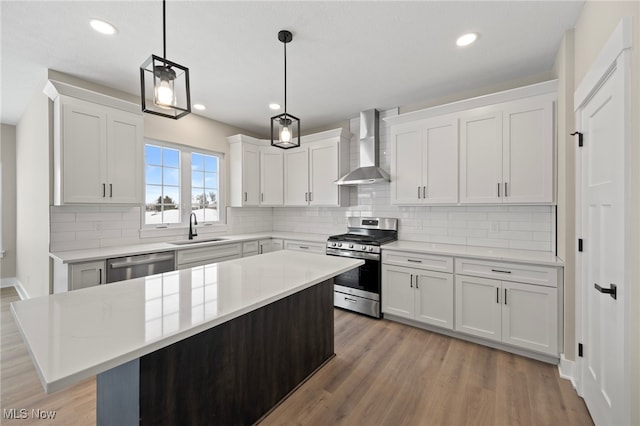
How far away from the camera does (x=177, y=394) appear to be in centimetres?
137

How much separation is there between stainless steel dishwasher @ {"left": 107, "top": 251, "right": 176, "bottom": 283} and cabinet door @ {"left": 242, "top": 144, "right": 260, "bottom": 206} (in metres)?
1.58

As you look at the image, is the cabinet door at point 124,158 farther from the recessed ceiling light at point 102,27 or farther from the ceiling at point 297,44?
the recessed ceiling light at point 102,27

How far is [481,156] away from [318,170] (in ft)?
7.54

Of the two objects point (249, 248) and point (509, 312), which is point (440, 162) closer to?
point (509, 312)

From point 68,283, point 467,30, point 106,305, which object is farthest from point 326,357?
point 467,30

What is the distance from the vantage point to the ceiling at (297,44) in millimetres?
2006

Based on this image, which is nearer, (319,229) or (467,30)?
(467,30)

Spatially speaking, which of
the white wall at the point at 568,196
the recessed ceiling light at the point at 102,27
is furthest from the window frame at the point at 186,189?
the white wall at the point at 568,196

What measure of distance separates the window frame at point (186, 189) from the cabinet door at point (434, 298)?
10.4 ft

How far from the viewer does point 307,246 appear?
4262mm

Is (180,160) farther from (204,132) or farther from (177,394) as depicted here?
(177,394)

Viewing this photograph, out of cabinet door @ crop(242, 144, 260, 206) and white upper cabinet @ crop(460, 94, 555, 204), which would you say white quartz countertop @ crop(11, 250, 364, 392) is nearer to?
white upper cabinet @ crop(460, 94, 555, 204)

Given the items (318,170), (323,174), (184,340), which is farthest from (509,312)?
(318,170)

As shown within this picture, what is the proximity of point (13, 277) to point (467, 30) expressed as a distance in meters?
7.44
